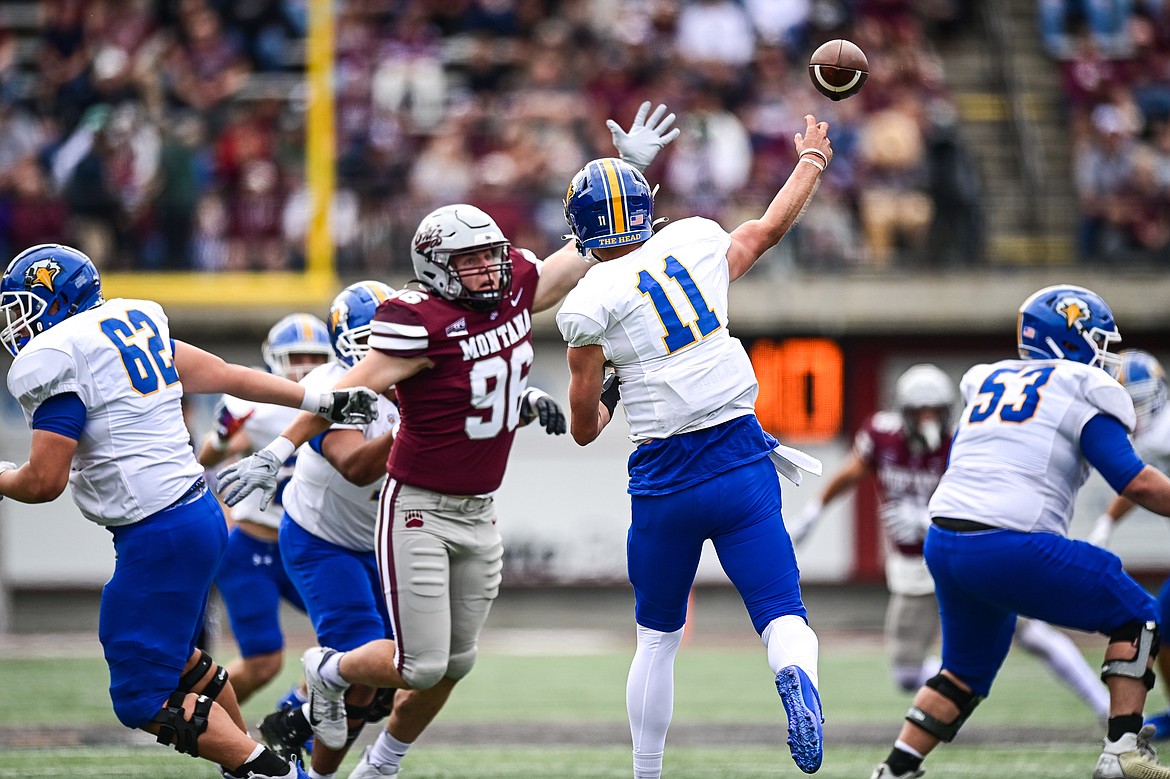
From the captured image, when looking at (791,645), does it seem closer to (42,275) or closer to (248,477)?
(248,477)

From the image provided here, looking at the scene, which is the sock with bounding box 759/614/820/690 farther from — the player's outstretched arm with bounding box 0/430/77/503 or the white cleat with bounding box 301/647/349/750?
the player's outstretched arm with bounding box 0/430/77/503

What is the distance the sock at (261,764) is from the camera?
17.0 ft

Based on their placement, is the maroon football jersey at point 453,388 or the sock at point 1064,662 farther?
the sock at point 1064,662

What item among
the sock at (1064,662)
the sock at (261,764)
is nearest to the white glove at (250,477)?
the sock at (261,764)

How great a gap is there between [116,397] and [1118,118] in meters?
12.5

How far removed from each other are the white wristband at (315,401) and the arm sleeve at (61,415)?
0.74 metres

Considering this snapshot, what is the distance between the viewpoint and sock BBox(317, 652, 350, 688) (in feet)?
18.8

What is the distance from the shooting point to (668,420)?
16.9ft

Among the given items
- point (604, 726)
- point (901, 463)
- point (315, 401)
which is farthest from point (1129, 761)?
point (604, 726)

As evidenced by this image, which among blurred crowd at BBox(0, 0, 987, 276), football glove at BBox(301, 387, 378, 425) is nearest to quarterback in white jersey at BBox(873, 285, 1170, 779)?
football glove at BBox(301, 387, 378, 425)

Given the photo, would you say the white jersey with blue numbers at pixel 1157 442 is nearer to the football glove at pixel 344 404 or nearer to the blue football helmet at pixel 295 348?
the blue football helmet at pixel 295 348

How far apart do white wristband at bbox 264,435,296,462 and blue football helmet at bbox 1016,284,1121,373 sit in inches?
106

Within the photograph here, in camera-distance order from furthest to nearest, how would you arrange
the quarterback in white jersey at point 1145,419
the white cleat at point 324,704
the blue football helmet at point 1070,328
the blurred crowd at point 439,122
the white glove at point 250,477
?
the blurred crowd at point 439,122 → the quarterback in white jersey at point 1145,419 → the white cleat at point 324,704 → the blue football helmet at point 1070,328 → the white glove at point 250,477

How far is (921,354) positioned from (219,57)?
7614 mm
